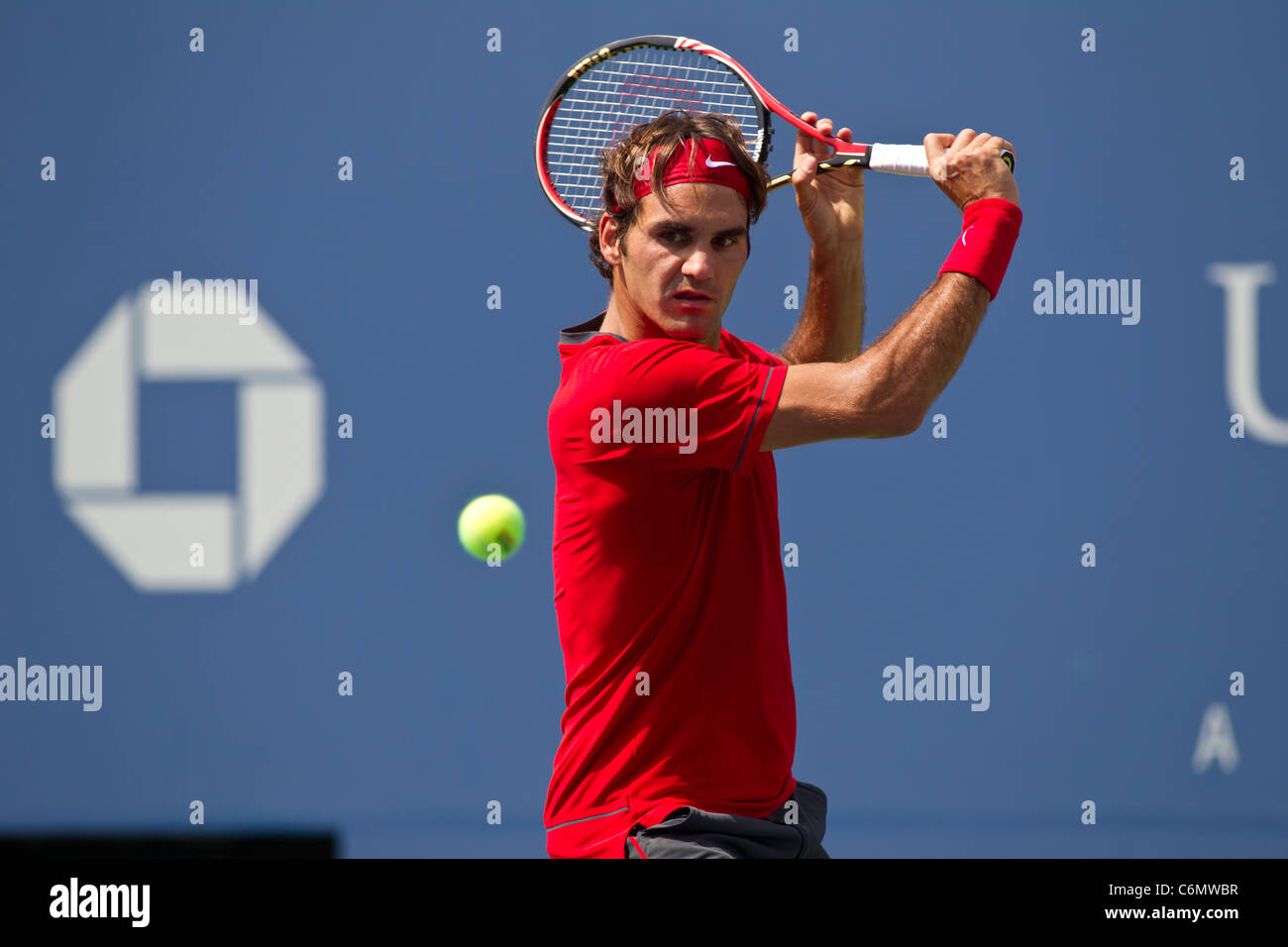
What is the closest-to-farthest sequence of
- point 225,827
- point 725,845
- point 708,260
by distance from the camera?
point 725,845
point 708,260
point 225,827

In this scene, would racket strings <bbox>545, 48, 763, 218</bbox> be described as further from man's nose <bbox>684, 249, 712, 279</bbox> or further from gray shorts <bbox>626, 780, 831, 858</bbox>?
gray shorts <bbox>626, 780, 831, 858</bbox>

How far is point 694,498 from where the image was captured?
74.8 inches

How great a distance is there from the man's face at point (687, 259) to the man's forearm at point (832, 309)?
1.08ft

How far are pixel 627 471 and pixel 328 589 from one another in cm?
241

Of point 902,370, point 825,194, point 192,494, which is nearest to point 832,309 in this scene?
point 825,194

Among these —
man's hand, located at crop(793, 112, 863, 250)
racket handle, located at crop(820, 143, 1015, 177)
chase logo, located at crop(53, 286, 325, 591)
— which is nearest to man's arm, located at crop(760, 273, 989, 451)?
racket handle, located at crop(820, 143, 1015, 177)

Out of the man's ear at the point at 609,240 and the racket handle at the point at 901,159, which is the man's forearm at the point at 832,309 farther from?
the man's ear at the point at 609,240

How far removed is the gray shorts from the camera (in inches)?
69.4

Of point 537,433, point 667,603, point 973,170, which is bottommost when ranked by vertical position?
point 667,603

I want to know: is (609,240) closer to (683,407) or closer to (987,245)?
(683,407)

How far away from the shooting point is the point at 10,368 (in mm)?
4129

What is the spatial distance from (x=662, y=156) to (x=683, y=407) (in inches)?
16.0
